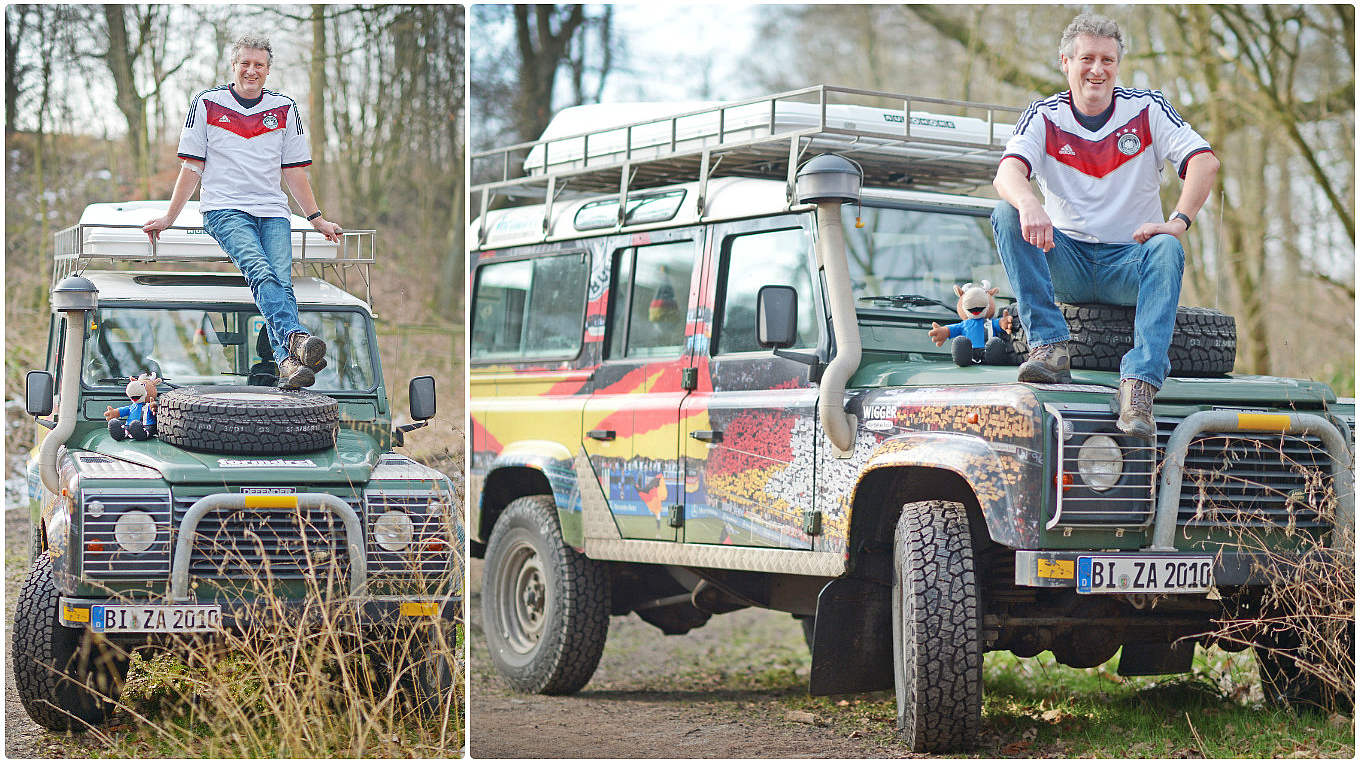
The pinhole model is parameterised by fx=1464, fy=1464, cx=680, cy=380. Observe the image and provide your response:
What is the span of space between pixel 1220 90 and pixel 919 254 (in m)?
6.16

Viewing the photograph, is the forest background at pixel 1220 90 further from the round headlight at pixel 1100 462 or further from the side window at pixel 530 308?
the round headlight at pixel 1100 462

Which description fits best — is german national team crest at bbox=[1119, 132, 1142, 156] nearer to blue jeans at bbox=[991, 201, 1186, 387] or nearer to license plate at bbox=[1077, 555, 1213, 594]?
blue jeans at bbox=[991, 201, 1186, 387]

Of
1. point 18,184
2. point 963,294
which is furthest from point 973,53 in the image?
point 18,184

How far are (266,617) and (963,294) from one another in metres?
3.16

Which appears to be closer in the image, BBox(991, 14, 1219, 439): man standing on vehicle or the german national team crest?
BBox(991, 14, 1219, 439): man standing on vehicle

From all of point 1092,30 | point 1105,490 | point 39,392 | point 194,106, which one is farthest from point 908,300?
point 39,392

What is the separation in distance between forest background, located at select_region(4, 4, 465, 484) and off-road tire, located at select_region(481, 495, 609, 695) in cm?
85

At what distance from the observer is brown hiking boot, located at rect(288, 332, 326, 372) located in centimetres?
612

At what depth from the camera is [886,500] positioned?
240 inches

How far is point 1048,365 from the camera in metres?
5.43

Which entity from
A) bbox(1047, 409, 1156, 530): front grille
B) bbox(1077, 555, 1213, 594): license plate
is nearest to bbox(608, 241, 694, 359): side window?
bbox(1047, 409, 1156, 530): front grille

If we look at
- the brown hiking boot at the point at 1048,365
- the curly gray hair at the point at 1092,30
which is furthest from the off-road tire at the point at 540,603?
the curly gray hair at the point at 1092,30

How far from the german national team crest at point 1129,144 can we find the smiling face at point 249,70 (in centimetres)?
346

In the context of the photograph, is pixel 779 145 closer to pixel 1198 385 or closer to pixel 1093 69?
pixel 1093 69
